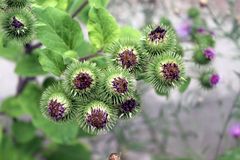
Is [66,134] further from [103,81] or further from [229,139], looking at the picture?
[229,139]

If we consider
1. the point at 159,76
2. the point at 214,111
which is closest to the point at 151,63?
the point at 159,76

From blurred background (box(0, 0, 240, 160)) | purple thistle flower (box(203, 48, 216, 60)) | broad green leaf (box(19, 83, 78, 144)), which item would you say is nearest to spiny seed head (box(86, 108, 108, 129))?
broad green leaf (box(19, 83, 78, 144))

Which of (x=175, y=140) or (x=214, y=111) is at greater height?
(x=214, y=111)

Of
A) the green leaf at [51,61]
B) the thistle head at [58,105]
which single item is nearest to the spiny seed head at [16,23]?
the green leaf at [51,61]

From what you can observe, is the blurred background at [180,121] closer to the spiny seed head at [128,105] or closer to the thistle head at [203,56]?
the thistle head at [203,56]

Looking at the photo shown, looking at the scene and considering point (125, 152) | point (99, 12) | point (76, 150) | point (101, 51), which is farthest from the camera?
point (125, 152)

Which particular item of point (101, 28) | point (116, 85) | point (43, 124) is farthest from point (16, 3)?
point (43, 124)

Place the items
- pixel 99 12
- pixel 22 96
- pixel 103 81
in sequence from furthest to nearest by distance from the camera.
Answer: pixel 22 96, pixel 99 12, pixel 103 81

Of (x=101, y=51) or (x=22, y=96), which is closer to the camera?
(x=101, y=51)
